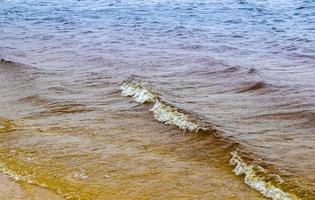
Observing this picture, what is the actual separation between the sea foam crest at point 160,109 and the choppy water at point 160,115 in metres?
0.03

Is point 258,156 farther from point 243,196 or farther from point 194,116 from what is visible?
point 194,116

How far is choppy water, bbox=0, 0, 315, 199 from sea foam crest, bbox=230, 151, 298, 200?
0.05 feet

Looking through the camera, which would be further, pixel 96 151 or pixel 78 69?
pixel 78 69

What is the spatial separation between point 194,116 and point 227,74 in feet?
11.5

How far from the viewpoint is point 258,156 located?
6754mm

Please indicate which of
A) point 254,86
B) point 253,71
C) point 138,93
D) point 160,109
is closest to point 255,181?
point 160,109

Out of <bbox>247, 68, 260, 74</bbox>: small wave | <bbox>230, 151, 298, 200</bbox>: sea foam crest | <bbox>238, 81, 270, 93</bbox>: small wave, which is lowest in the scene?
<bbox>247, 68, 260, 74</bbox>: small wave

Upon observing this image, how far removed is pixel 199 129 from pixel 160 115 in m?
1.07

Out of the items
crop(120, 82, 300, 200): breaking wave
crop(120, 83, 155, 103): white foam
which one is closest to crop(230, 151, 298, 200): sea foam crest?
crop(120, 82, 300, 200): breaking wave

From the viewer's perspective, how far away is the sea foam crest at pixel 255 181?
5.72 metres

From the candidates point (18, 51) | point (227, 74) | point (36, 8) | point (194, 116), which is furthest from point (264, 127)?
point (36, 8)

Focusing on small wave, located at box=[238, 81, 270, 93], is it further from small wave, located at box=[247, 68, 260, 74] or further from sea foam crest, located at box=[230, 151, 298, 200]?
sea foam crest, located at box=[230, 151, 298, 200]

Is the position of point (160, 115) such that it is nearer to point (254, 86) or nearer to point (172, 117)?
point (172, 117)

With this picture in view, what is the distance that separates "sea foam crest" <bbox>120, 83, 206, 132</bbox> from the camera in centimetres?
805
